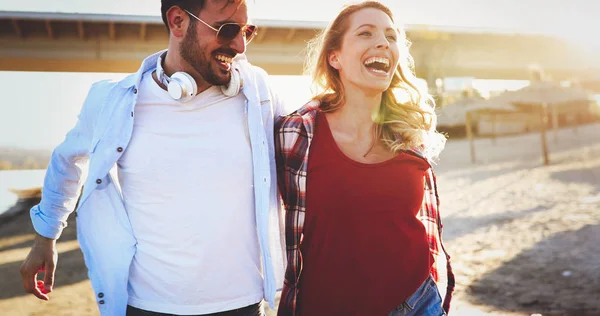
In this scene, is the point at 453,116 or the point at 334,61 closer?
the point at 334,61

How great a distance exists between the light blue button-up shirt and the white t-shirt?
52 millimetres

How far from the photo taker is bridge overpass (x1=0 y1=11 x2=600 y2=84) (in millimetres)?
23891

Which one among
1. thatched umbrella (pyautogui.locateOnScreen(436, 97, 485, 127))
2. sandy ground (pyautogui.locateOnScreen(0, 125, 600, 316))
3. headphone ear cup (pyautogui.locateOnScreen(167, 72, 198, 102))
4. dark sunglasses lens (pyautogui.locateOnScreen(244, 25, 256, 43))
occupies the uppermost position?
thatched umbrella (pyautogui.locateOnScreen(436, 97, 485, 127))

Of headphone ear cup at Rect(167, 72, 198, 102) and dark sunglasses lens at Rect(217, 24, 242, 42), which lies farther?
dark sunglasses lens at Rect(217, 24, 242, 42)

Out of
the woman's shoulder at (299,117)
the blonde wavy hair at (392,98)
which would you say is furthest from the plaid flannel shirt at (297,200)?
the blonde wavy hair at (392,98)

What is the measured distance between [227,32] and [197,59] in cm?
20

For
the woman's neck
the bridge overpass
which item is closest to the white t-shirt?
the woman's neck

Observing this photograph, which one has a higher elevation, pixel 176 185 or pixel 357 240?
pixel 176 185

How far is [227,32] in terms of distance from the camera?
2.78m

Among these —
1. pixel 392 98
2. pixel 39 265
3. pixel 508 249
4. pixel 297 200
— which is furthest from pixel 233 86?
pixel 508 249

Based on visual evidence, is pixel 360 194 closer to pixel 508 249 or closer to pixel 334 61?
pixel 334 61

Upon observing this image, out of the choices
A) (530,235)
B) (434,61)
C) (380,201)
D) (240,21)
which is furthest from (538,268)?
(434,61)

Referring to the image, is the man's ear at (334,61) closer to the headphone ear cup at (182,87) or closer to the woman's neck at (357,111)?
the woman's neck at (357,111)

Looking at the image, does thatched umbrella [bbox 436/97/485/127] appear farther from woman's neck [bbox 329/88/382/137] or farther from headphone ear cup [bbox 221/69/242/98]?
headphone ear cup [bbox 221/69/242/98]
